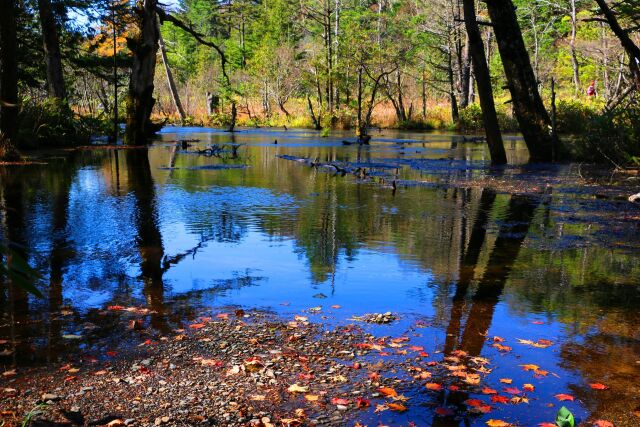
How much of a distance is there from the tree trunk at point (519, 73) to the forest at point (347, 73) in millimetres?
36

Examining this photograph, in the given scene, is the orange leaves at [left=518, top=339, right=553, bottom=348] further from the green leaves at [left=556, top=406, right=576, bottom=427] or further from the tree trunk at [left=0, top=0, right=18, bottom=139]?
the tree trunk at [left=0, top=0, right=18, bottom=139]

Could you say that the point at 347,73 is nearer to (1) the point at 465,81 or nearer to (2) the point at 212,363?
(1) the point at 465,81

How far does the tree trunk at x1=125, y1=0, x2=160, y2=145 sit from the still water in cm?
826

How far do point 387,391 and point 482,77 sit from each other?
13.6 m

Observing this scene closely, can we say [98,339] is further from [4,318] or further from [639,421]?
[639,421]

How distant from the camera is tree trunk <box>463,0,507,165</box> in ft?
51.2

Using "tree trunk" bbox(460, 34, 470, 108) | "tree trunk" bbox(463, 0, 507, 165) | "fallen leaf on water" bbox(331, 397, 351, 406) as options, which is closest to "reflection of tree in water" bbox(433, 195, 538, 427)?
"fallen leaf on water" bbox(331, 397, 351, 406)

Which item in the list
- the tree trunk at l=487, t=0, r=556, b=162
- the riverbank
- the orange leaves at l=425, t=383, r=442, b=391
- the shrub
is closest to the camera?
the riverbank

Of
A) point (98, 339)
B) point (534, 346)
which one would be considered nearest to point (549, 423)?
point (534, 346)

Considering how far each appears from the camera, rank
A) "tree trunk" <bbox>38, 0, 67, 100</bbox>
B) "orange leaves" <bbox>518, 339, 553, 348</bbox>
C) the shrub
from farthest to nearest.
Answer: "tree trunk" <bbox>38, 0, 67, 100</bbox>, the shrub, "orange leaves" <bbox>518, 339, 553, 348</bbox>

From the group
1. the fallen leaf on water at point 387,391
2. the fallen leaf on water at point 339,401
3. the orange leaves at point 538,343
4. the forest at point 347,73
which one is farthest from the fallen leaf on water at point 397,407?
the forest at point 347,73

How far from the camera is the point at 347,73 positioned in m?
40.6

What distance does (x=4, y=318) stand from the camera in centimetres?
481

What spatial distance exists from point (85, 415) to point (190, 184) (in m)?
10.1
